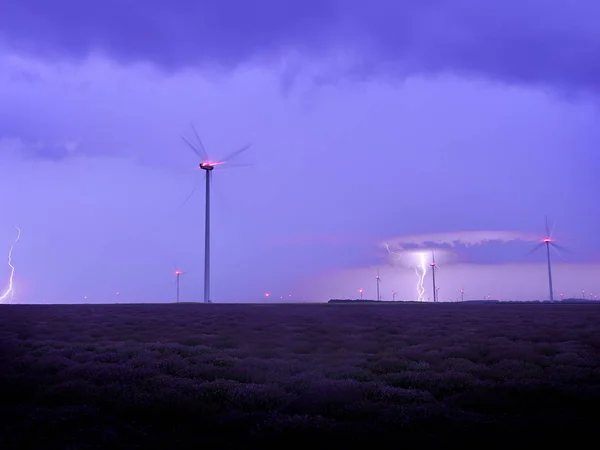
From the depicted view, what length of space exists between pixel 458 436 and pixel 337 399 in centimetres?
317

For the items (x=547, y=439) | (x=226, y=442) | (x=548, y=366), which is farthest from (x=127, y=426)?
(x=548, y=366)

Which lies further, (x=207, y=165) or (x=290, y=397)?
(x=207, y=165)

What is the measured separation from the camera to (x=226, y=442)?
30.9ft

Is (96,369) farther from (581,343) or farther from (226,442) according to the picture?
(581,343)

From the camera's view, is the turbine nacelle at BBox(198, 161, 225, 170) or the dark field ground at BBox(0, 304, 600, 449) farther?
the turbine nacelle at BBox(198, 161, 225, 170)

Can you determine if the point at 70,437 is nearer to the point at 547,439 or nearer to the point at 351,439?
the point at 351,439

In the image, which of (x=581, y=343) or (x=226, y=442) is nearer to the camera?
(x=226, y=442)

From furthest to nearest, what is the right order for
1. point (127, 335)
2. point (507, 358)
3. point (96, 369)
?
point (127, 335) < point (507, 358) < point (96, 369)

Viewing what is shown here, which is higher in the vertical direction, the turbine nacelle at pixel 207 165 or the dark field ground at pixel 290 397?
the turbine nacelle at pixel 207 165

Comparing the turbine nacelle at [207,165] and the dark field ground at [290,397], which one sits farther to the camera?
the turbine nacelle at [207,165]

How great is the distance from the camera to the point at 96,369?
1577cm

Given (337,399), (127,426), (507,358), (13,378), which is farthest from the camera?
(507,358)

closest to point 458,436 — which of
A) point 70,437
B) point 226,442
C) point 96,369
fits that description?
point 226,442

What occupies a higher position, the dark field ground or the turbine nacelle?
the turbine nacelle
